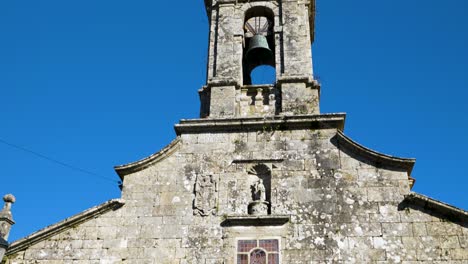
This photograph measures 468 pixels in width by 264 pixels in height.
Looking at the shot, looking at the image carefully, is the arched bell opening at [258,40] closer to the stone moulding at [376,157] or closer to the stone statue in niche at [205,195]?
the stone moulding at [376,157]

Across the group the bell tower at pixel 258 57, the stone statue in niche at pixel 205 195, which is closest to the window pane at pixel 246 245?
the stone statue in niche at pixel 205 195

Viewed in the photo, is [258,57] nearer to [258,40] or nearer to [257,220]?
[258,40]

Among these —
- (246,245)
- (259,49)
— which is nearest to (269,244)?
(246,245)

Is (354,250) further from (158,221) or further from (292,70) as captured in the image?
(292,70)

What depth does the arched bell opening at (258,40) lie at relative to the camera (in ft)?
46.4

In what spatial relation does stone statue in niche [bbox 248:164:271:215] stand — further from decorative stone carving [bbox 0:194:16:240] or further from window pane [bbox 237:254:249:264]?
decorative stone carving [bbox 0:194:16:240]

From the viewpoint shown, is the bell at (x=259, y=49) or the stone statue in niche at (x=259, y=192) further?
the bell at (x=259, y=49)

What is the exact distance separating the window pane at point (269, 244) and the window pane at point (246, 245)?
0.47 ft

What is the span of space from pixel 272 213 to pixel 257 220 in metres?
0.35

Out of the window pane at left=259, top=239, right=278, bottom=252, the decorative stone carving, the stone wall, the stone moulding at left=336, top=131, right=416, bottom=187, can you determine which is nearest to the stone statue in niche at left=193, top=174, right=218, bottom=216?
the stone wall

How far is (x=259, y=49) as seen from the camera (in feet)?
46.2

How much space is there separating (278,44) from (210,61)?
1728 millimetres

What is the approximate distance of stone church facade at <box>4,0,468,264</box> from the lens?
10.1 metres

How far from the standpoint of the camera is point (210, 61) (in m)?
13.6
